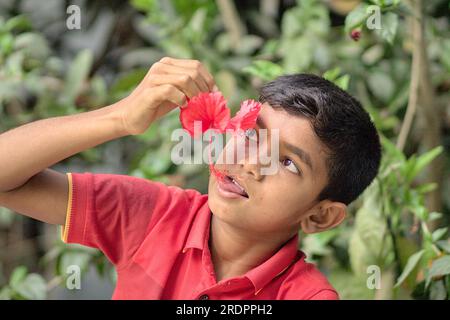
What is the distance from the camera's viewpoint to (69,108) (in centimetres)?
234

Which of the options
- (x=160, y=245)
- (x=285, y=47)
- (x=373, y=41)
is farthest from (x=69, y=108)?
(x=160, y=245)

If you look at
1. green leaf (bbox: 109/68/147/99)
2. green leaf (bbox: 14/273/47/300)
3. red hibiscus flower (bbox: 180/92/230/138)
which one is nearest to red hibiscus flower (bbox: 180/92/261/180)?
red hibiscus flower (bbox: 180/92/230/138)

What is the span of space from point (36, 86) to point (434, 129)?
99cm

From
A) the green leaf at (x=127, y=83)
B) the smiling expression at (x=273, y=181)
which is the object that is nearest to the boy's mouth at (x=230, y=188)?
the smiling expression at (x=273, y=181)

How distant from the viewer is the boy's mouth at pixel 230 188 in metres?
1.25

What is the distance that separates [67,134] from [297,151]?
33cm

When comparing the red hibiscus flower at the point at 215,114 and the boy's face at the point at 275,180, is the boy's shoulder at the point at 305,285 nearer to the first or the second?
the boy's face at the point at 275,180

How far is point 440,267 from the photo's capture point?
4.92 ft

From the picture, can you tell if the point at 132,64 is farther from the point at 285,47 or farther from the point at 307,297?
the point at 307,297

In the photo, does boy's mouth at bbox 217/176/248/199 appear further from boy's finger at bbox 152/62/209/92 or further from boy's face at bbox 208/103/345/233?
boy's finger at bbox 152/62/209/92

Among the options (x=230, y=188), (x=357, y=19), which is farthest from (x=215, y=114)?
(x=357, y=19)

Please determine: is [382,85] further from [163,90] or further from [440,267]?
[163,90]

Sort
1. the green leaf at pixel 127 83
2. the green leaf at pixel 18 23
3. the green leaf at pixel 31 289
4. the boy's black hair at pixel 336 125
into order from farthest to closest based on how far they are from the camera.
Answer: the green leaf at pixel 127 83
the green leaf at pixel 18 23
the green leaf at pixel 31 289
the boy's black hair at pixel 336 125

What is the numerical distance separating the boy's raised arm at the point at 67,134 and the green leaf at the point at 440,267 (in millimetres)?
547
